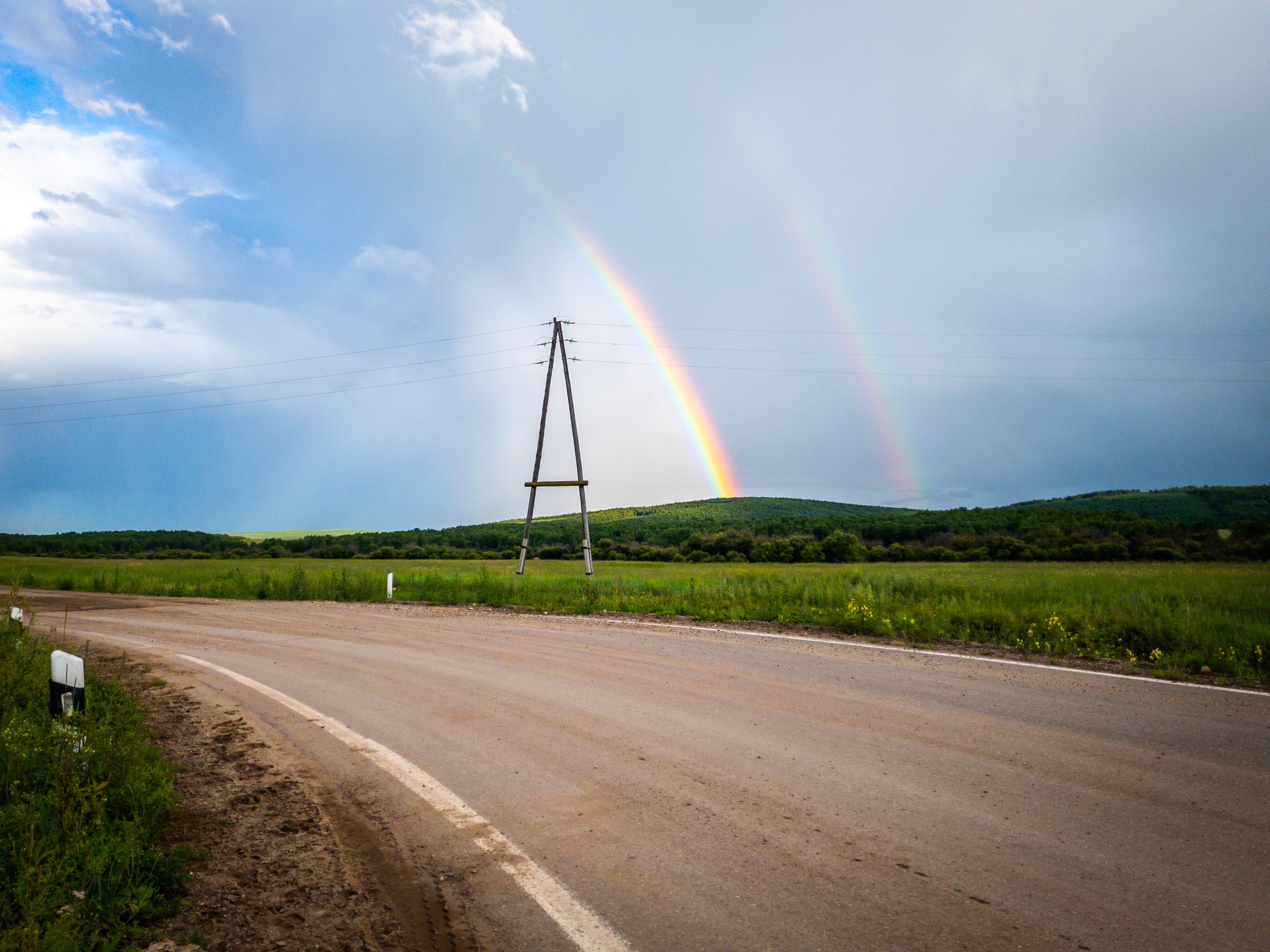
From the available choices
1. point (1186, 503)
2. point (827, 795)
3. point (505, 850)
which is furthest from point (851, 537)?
point (505, 850)

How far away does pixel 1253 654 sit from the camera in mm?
9148

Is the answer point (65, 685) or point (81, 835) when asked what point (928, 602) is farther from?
point (81, 835)

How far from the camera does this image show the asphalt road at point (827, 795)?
10.7 feet

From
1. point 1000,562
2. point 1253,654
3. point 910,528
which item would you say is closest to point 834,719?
point 1253,654

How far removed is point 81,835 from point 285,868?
105cm

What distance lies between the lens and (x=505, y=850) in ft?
12.9

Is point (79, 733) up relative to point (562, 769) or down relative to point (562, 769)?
up

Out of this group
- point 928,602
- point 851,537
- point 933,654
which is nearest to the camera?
point 933,654

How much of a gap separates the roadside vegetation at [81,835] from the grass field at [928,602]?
8.10 metres

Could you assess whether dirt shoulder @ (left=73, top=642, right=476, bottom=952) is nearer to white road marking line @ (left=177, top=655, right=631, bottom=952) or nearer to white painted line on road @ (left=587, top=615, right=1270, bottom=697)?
white road marking line @ (left=177, top=655, right=631, bottom=952)

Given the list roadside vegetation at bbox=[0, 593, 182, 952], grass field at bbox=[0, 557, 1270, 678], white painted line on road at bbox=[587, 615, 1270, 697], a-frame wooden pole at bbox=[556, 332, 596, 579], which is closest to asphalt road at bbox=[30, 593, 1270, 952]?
white painted line on road at bbox=[587, 615, 1270, 697]

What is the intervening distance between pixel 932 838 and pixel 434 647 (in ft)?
29.3

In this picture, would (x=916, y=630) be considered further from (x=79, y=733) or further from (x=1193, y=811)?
(x=79, y=733)

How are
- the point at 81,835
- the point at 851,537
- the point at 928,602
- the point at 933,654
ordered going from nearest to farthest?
the point at 81,835 < the point at 933,654 < the point at 928,602 < the point at 851,537
